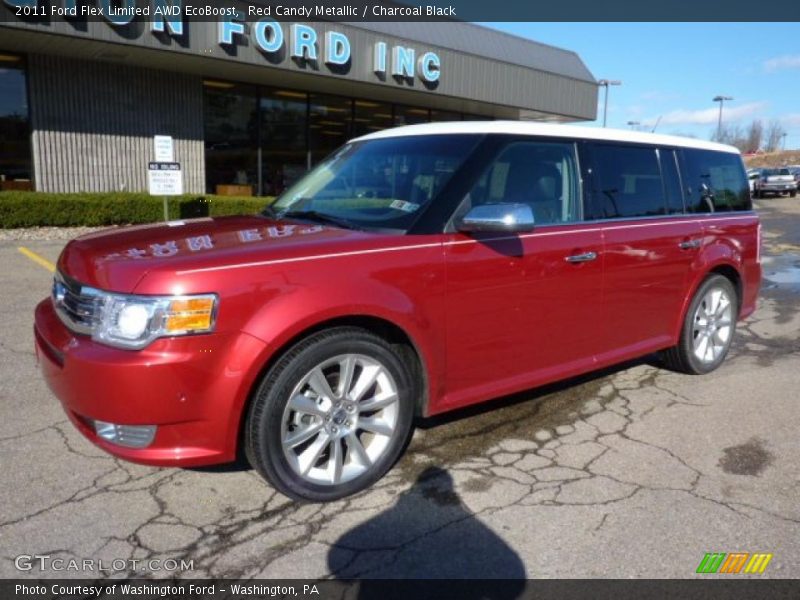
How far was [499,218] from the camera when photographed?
3.22m

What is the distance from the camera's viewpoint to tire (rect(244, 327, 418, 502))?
2881 mm

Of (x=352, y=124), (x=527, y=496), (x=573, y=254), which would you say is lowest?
(x=527, y=496)

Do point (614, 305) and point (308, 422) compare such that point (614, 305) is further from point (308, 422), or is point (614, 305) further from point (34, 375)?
point (34, 375)

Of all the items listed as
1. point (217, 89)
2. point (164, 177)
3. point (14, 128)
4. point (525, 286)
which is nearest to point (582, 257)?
point (525, 286)

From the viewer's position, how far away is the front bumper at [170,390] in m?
2.64

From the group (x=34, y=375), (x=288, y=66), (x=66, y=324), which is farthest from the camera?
(x=288, y=66)

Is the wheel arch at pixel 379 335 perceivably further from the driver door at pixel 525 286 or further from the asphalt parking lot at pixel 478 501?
the asphalt parking lot at pixel 478 501

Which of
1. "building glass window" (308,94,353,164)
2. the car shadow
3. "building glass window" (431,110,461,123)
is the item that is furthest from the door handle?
"building glass window" (431,110,461,123)

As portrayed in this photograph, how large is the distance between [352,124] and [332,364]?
1729 cm

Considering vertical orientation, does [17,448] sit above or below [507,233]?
below

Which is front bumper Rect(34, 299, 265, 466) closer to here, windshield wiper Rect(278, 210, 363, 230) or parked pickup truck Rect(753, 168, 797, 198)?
windshield wiper Rect(278, 210, 363, 230)

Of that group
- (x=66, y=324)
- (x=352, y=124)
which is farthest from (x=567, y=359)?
(x=352, y=124)

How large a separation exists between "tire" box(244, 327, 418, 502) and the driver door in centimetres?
41

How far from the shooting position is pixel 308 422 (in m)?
3.07
